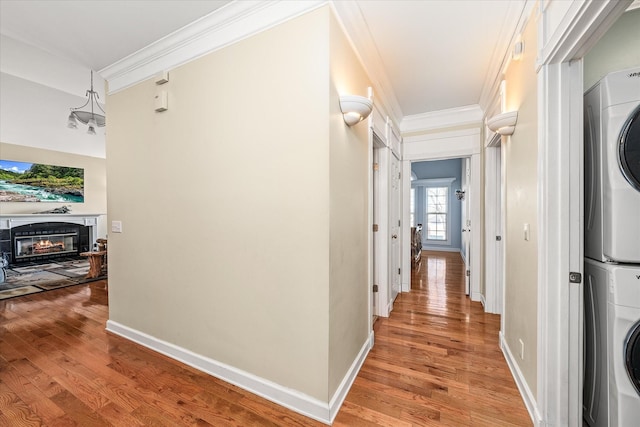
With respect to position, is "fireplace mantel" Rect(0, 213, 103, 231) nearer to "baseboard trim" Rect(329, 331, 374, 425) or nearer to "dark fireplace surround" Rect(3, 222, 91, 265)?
"dark fireplace surround" Rect(3, 222, 91, 265)

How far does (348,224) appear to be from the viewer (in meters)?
1.94

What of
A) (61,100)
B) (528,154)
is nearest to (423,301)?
(528,154)

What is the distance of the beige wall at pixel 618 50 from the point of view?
158 cm

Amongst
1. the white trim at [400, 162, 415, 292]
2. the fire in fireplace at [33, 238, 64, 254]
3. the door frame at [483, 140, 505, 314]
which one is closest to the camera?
the door frame at [483, 140, 505, 314]

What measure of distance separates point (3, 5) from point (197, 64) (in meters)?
1.33

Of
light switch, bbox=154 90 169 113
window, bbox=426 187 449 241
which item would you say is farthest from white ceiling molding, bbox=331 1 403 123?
window, bbox=426 187 449 241

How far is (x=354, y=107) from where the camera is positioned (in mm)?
1768

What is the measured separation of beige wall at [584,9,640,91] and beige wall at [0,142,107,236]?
9214mm

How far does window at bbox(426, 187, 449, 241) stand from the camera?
28.9ft

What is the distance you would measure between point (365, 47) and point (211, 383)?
290cm

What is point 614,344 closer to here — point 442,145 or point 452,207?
point 442,145

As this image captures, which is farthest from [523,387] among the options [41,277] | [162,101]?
[41,277]

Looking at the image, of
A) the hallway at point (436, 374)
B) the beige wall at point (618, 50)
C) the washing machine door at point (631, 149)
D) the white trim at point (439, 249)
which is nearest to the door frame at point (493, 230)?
the hallway at point (436, 374)

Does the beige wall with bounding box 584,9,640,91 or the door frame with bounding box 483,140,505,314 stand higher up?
the beige wall with bounding box 584,9,640,91
